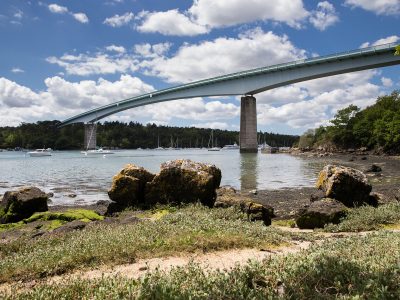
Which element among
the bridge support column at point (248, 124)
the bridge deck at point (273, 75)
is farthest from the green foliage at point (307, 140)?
the bridge deck at point (273, 75)


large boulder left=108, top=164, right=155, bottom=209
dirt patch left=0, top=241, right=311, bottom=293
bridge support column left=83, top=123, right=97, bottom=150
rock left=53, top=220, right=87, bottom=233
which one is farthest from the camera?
bridge support column left=83, top=123, right=97, bottom=150

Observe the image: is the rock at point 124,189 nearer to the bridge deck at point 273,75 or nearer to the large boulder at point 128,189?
the large boulder at point 128,189

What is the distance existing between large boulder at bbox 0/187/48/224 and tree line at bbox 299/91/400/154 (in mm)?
69023

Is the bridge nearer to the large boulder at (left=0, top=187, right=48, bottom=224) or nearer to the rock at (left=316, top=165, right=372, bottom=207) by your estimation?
the rock at (left=316, top=165, right=372, bottom=207)

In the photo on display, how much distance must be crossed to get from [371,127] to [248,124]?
3007 centimetres

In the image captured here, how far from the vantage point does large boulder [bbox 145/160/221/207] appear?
16375 mm

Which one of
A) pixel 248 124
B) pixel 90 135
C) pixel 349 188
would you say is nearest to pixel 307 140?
pixel 248 124

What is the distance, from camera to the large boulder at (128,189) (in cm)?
1694

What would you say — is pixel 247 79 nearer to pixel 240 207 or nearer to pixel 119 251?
pixel 240 207

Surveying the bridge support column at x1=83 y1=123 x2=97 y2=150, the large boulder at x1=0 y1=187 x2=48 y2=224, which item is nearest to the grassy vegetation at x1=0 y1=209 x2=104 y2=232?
the large boulder at x1=0 y1=187 x2=48 y2=224

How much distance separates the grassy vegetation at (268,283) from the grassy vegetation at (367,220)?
5.49 m

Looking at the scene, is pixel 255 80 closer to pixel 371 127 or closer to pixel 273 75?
pixel 273 75

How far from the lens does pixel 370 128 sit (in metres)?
85.8

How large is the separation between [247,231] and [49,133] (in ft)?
562
